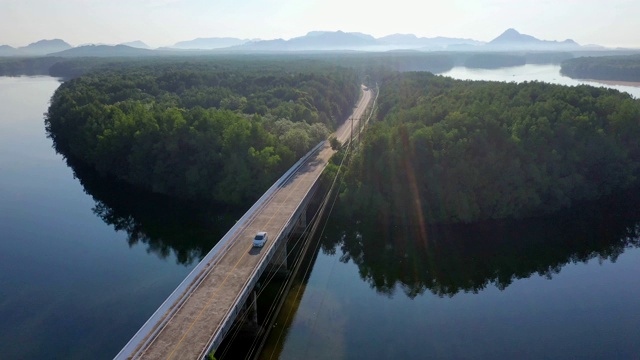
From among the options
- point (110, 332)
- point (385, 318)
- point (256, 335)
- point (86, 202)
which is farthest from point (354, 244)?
point (86, 202)

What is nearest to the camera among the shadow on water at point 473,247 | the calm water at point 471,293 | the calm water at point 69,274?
the calm water at point 69,274

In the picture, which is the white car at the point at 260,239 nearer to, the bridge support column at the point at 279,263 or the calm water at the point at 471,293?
the bridge support column at the point at 279,263

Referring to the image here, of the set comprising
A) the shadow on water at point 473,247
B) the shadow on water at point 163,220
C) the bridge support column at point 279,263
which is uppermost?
the bridge support column at point 279,263

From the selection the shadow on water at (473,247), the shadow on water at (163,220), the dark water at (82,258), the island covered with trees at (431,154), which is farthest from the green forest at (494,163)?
the dark water at (82,258)

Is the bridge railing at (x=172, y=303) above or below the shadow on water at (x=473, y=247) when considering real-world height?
above

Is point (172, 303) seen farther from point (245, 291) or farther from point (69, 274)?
point (69, 274)

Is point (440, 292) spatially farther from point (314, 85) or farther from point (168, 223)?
point (314, 85)

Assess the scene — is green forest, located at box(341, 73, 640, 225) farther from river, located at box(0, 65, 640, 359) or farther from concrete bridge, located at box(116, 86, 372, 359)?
concrete bridge, located at box(116, 86, 372, 359)
